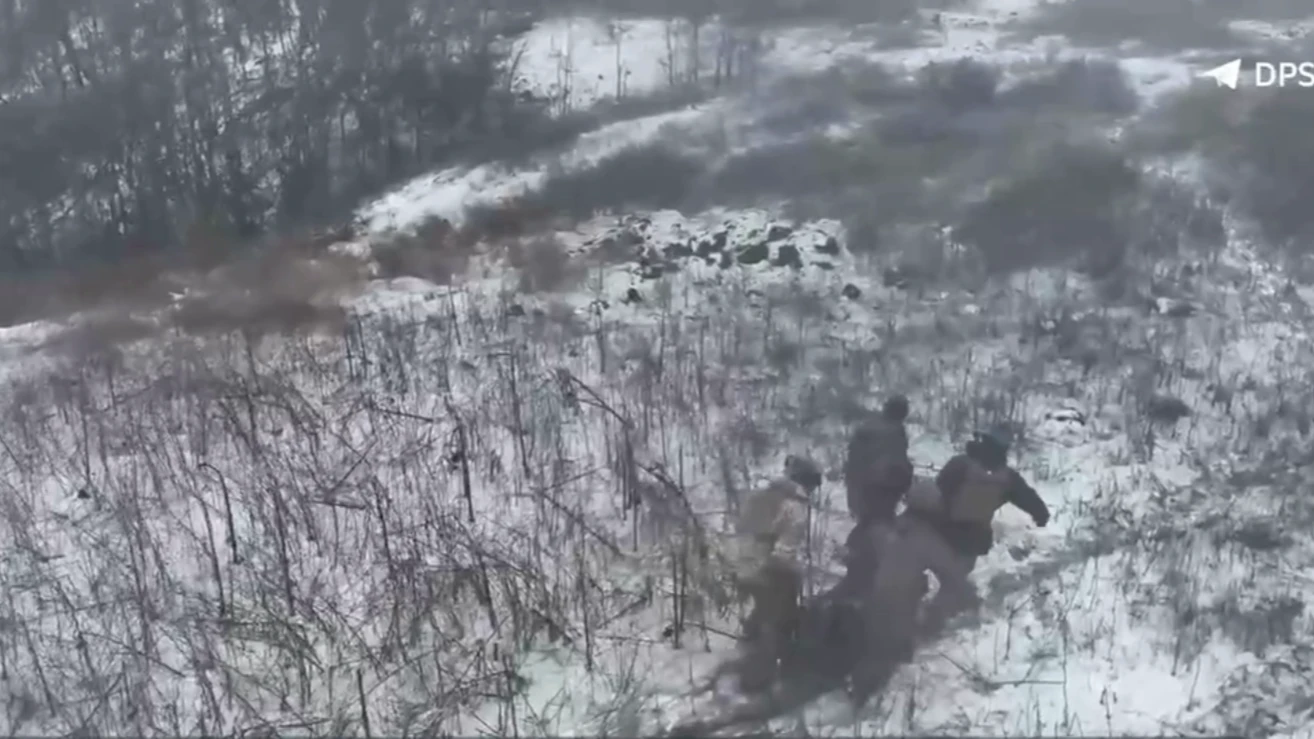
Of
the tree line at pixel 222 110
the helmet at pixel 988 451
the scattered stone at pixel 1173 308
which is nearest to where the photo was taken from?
the helmet at pixel 988 451

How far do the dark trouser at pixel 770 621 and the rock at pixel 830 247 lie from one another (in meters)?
2.38

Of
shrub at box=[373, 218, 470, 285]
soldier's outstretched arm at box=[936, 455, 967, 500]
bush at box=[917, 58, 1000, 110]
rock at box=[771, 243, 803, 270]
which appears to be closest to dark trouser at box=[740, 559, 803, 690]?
soldier's outstretched arm at box=[936, 455, 967, 500]

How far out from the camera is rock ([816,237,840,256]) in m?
5.89

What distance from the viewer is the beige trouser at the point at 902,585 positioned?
3.52m

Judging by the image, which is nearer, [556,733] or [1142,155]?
[556,733]

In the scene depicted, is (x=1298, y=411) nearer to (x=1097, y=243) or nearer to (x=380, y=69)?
(x=1097, y=243)

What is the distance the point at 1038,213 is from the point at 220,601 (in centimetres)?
409

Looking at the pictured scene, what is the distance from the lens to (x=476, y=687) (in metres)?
3.46

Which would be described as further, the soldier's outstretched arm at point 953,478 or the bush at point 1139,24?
the bush at point 1139,24

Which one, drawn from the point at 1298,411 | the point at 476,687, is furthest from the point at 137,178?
the point at 1298,411

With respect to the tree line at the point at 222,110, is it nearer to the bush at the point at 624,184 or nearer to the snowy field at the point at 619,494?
the bush at the point at 624,184

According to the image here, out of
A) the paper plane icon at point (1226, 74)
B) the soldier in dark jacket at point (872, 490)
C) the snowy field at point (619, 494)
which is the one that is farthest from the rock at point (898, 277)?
the paper plane icon at point (1226, 74)

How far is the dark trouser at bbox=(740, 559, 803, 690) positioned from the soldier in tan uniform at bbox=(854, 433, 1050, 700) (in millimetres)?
221

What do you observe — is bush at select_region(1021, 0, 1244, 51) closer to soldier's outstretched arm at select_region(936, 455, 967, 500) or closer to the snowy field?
the snowy field
